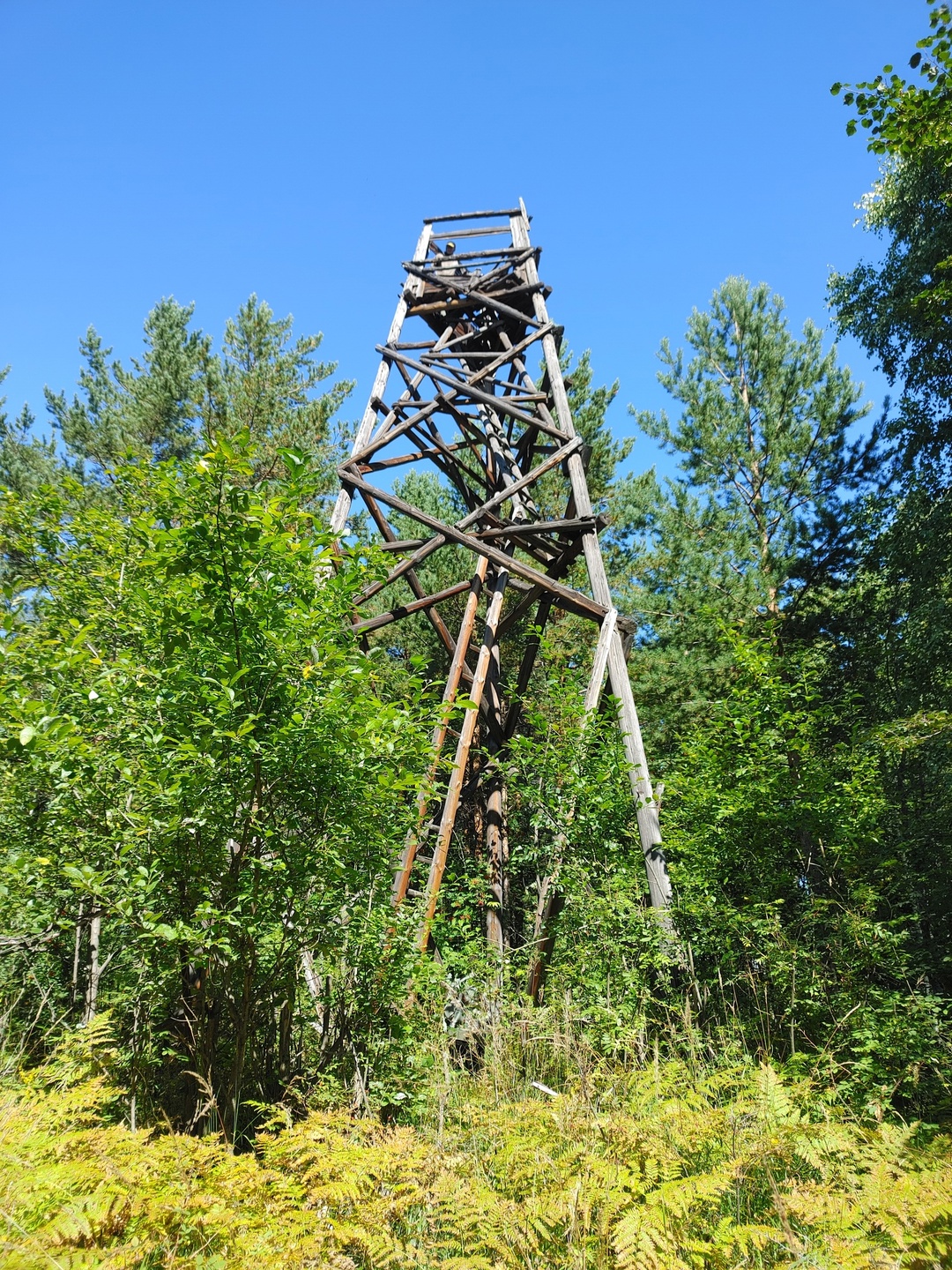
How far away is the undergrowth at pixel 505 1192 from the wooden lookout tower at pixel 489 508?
7.76ft

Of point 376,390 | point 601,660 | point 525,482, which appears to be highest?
point 376,390

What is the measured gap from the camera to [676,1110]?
2.54 meters

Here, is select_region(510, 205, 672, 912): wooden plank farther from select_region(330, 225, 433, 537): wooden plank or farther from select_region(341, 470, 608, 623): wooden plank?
select_region(330, 225, 433, 537): wooden plank

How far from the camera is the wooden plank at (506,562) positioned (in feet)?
19.2

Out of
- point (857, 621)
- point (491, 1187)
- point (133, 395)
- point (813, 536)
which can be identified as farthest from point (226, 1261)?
point (133, 395)

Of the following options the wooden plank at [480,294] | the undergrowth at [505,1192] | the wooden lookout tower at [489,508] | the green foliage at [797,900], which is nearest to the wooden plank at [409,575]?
the wooden lookout tower at [489,508]

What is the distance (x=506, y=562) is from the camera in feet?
19.6

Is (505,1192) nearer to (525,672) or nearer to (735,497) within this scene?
(525,672)

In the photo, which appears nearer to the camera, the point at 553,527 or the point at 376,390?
the point at 553,527

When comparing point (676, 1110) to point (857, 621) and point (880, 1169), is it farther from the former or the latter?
point (857, 621)

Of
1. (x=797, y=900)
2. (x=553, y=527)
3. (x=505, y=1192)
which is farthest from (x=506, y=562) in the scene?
(x=505, y=1192)

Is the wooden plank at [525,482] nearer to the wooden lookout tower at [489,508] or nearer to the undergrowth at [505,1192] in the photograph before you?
the wooden lookout tower at [489,508]

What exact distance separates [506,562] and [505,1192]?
434 cm

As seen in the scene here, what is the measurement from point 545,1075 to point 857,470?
34.2ft
